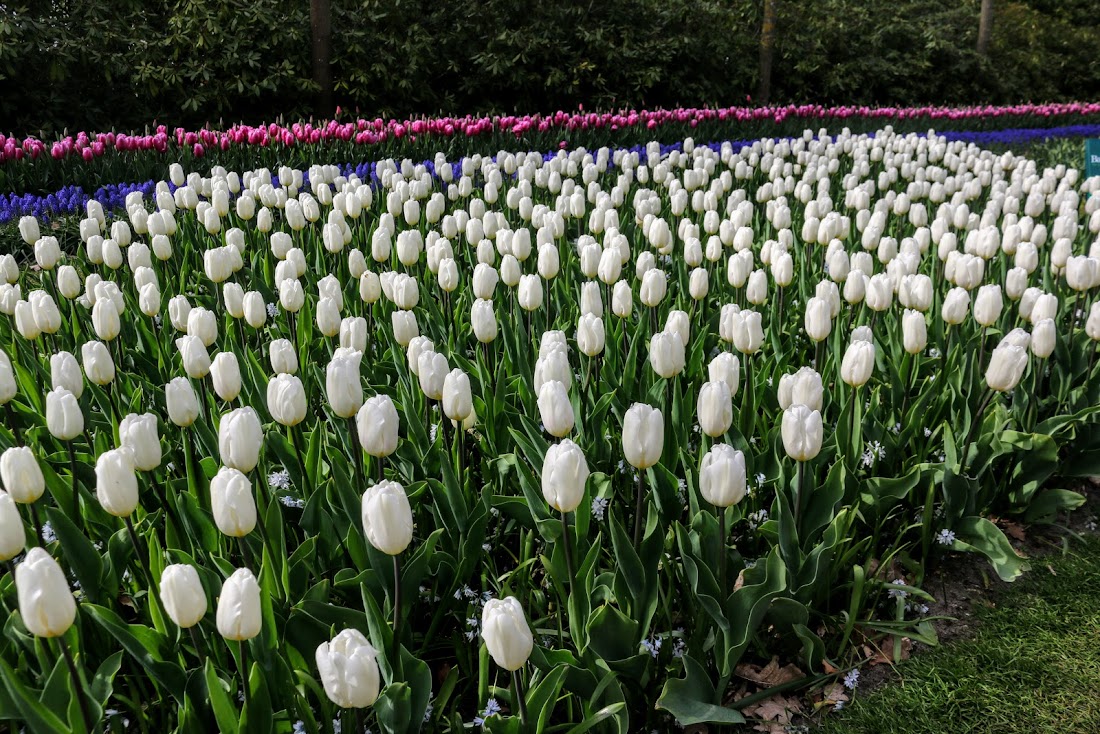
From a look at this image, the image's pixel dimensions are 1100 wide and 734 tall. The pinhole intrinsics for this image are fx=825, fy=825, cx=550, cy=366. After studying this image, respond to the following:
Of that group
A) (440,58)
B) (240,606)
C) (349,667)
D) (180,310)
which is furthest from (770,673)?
(440,58)

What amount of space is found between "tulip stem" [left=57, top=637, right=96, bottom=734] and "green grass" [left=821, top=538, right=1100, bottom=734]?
1.64 meters

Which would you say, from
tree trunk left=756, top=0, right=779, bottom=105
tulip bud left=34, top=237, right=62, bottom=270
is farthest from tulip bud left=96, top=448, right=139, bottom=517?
tree trunk left=756, top=0, right=779, bottom=105

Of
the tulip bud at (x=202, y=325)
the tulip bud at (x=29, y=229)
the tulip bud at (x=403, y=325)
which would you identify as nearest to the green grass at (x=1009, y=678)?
the tulip bud at (x=403, y=325)

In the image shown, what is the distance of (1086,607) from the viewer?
249 centimetres

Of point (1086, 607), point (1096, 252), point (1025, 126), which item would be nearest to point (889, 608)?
point (1086, 607)

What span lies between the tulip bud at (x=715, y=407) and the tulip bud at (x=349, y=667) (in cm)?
99

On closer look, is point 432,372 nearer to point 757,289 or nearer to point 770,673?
point 770,673

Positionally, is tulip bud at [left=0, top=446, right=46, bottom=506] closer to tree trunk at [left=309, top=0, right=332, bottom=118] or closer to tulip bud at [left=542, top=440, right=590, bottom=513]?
tulip bud at [left=542, top=440, right=590, bottom=513]

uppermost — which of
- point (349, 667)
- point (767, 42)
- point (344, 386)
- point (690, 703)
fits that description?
point (767, 42)

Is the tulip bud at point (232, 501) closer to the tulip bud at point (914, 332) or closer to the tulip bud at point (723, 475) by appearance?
the tulip bud at point (723, 475)

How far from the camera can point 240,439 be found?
5.79 feet

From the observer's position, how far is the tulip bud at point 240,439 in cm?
176

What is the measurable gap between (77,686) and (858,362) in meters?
1.98

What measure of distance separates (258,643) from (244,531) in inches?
10.7
